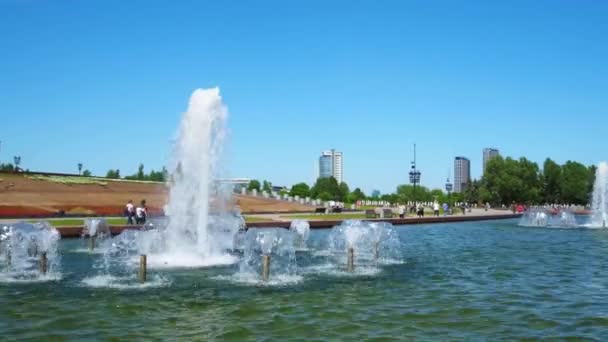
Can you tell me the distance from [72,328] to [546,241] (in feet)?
84.9

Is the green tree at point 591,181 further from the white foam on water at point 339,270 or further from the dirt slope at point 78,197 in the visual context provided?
the white foam on water at point 339,270

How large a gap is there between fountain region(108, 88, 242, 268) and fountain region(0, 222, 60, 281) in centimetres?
353

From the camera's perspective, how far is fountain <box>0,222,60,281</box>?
1730 centimetres

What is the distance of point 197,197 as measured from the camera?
73.8ft

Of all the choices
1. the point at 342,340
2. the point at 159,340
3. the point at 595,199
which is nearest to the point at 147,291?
the point at 159,340

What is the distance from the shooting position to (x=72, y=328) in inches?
438

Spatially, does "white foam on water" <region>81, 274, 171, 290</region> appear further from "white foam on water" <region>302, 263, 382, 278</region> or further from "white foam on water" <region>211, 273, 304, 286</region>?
"white foam on water" <region>302, 263, 382, 278</region>

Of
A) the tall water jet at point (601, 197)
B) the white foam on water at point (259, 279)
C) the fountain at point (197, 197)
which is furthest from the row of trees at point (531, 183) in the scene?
the white foam on water at point (259, 279)

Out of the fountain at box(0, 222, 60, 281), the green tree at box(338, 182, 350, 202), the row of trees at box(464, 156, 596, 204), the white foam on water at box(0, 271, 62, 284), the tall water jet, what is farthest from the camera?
the green tree at box(338, 182, 350, 202)

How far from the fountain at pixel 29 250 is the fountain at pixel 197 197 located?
3.53m

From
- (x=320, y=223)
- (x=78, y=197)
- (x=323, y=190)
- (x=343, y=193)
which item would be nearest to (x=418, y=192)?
(x=343, y=193)

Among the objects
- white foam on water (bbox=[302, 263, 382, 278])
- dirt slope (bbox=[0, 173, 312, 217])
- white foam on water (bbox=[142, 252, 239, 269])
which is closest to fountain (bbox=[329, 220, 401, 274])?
white foam on water (bbox=[302, 263, 382, 278])

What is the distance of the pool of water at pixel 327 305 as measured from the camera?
11.1m

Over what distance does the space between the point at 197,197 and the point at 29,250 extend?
19.4ft
